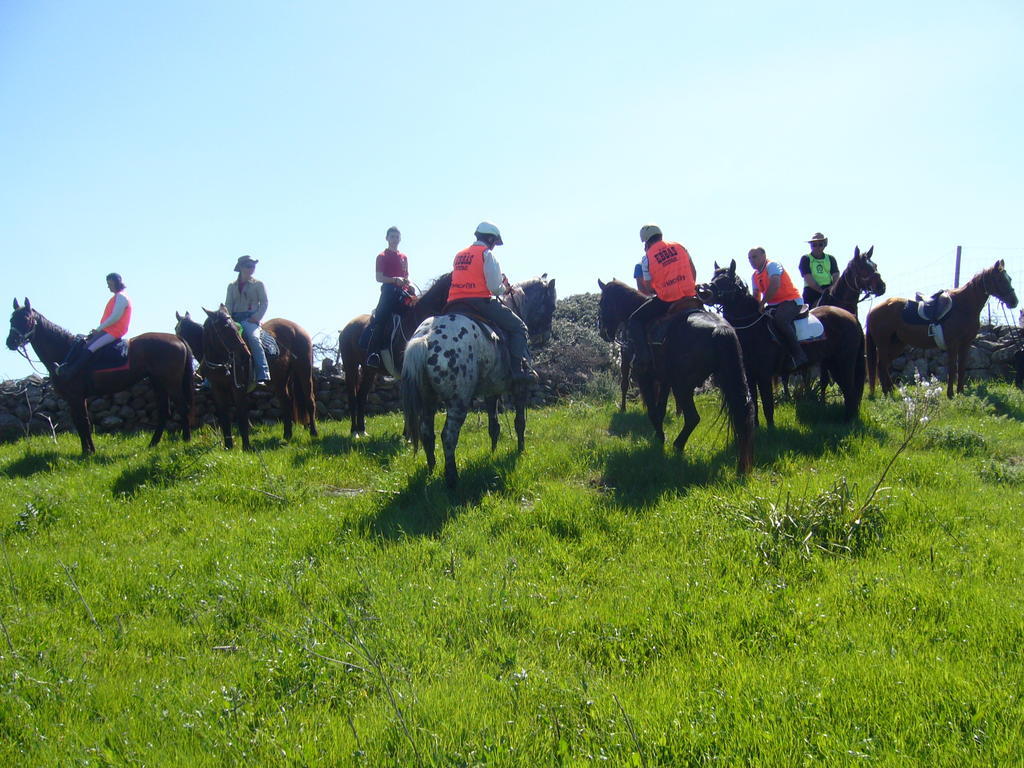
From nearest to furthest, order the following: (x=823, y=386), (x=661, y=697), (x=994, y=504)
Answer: (x=661, y=697), (x=994, y=504), (x=823, y=386)

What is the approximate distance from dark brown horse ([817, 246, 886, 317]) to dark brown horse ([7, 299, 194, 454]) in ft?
36.0

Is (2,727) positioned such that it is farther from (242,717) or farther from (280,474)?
(280,474)

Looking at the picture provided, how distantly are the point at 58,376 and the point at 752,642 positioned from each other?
1119 cm

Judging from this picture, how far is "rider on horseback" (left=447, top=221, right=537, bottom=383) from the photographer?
27.6 ft

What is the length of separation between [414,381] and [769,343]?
4635mm

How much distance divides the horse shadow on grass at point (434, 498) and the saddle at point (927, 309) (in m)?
8.56

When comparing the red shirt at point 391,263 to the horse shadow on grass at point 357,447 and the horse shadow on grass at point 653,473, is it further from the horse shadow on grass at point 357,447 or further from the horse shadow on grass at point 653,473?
the horse shadow on grass at point 653,473

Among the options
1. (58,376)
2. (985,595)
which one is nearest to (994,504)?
(985,595)

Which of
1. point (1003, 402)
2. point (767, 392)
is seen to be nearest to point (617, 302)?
point (767, 392)

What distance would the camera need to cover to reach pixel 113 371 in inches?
452

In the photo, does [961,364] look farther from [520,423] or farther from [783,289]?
[520,423]

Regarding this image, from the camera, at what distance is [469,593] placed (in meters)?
5.09

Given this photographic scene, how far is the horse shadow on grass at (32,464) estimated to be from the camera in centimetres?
1015

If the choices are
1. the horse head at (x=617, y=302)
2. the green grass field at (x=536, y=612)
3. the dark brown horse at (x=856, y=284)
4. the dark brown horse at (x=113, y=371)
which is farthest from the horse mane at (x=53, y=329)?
the dark brown horse at (x=856, y=284)
